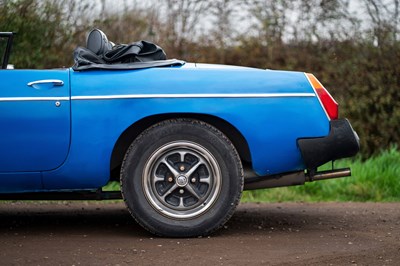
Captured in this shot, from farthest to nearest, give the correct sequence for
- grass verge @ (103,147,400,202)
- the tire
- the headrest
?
grass verge @ (103,147,400,202) < the headrest < the tire

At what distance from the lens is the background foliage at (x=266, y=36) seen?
9.90m

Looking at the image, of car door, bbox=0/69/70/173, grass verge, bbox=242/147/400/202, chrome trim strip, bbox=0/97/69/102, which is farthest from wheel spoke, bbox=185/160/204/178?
grass verge, bbox=242/147/400/202

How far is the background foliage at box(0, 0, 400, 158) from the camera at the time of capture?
32.5 ft

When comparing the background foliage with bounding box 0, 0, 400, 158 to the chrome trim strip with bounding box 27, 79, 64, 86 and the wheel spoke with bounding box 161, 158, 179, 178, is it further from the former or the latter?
the wheel spoke with bounding box 161, 158, 179, 178

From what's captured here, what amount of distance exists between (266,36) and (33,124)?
5.22m

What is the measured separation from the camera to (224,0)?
1085 centimetres

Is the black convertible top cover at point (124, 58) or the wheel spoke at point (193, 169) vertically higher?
the black convertible top cover at point (124, 58)

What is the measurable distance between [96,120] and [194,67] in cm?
78

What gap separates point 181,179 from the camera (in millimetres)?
5879

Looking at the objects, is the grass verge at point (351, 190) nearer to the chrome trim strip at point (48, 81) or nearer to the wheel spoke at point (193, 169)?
the wheel spoke at point (193, 169)

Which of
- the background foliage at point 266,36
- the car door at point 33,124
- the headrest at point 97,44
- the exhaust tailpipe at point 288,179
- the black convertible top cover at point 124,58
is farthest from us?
the background foliage at point 266,36

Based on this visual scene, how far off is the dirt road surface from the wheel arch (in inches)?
21.3

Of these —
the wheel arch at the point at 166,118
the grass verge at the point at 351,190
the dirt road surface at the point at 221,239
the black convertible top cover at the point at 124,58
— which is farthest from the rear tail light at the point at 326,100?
the grass verge at the point at 351,190

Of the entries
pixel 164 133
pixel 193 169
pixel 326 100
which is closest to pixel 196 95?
pixel 164 133
